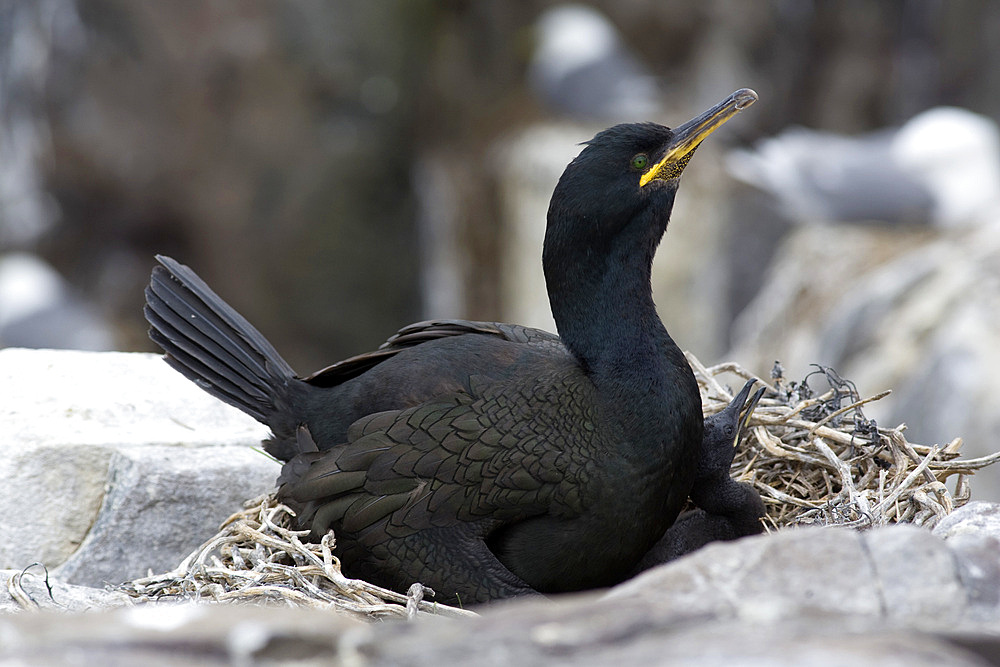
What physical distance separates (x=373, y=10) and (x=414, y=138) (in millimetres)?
1147

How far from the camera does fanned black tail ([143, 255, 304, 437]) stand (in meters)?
3.14

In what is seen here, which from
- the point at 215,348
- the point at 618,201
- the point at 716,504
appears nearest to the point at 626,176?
the point at 618,201

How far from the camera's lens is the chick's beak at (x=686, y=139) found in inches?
109

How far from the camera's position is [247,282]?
952 centimetres

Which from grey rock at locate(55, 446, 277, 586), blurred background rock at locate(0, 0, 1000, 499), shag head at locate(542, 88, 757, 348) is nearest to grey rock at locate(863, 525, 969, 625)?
shag head at locate(542, 88, 757, 348)

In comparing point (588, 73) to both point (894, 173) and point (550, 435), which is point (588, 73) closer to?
point (894, 173)

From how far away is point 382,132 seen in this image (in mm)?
9609

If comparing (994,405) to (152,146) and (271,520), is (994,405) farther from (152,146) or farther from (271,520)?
(152,146)

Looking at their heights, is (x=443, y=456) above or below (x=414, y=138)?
below

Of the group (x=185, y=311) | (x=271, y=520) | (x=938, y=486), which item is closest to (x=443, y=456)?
(x=271, y=520)

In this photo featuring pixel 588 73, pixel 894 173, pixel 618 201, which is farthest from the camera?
pixel 588 73

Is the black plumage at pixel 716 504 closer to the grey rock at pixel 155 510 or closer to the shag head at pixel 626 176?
the shag head at pixel 626 176

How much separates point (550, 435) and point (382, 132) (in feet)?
23.9

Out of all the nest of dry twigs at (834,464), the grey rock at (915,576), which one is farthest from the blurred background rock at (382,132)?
the grey rock at (915,576)
